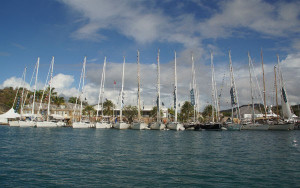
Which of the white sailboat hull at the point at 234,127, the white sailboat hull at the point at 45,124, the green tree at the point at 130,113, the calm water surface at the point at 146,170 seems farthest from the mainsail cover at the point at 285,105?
the white sailboat hull at the point at 45,124

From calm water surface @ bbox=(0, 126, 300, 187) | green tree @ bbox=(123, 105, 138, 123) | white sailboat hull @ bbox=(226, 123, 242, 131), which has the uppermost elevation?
green tree @ bbox=(123, 105, 138, 123)

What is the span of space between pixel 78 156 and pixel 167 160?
29.9ft

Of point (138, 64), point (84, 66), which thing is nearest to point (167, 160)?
point (138, 64)

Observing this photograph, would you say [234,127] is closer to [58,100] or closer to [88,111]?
[88,111]

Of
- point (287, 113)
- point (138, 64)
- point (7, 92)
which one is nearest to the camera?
point (287, 113)

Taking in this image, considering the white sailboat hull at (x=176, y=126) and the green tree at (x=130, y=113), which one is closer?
the white sailboat hull at (x=176, y=126)

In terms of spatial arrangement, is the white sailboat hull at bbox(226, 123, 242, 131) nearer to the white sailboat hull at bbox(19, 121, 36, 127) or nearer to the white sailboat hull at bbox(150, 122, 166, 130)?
the white sailboat hull at bbox(150, 122, 166, 130)

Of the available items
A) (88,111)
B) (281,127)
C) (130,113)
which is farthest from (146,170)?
(88,111)

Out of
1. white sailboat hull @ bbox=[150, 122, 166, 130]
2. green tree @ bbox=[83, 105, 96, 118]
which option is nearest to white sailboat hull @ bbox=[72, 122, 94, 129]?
white sailboat hull @ bbox=[150, 122, 166, 130]

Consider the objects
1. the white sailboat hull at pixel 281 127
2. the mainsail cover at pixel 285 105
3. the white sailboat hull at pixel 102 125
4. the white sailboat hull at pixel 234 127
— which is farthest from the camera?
the white sailboat hull at pixel 102 125

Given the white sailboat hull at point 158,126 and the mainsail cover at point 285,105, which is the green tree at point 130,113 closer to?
the white sailboat hull at point 158,126

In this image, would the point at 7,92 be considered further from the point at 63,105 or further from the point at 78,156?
the point at 78,156

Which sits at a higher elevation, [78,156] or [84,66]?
[84,66]

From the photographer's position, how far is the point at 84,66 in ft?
285
